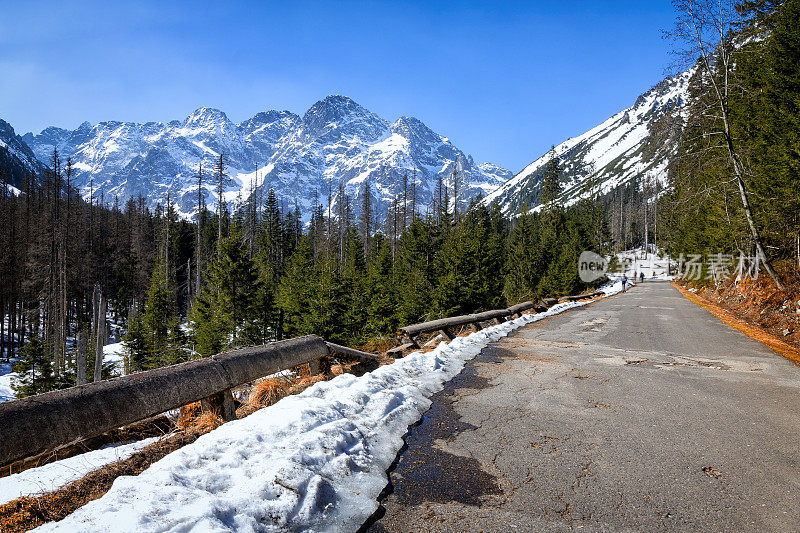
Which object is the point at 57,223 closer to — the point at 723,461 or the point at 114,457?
the point at 114,457

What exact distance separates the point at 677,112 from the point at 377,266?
2377 centimetres

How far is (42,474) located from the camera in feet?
10.6

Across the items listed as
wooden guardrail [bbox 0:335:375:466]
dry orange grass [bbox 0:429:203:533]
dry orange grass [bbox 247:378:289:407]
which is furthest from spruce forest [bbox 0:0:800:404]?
dry orange grass [bbox 0:429:203:533]

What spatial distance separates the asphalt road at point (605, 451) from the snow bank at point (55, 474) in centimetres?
267

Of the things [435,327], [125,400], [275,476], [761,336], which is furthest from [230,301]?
[761,336]

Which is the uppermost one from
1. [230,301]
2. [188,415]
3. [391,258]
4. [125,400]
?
[391,258]

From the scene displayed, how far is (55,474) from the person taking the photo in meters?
3.21

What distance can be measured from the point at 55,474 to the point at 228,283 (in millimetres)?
24838

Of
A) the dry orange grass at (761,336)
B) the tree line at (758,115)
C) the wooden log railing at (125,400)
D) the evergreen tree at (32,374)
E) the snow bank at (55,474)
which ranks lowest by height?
the evergreen tree at (32,374)

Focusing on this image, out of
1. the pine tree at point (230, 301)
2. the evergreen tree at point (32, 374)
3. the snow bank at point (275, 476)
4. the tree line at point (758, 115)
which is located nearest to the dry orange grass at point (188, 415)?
the snow bank at point (275, 476)

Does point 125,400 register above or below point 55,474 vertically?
above

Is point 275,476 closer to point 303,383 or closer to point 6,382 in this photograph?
point 303,383

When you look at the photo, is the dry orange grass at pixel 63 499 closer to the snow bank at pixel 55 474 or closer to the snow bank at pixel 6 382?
the snow bank at pixel 55 474

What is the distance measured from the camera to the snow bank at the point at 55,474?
2.93m
